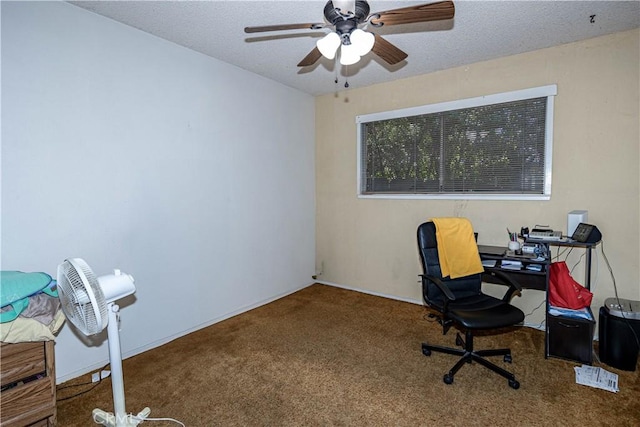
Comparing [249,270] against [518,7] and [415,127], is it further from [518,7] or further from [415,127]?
[518,7]

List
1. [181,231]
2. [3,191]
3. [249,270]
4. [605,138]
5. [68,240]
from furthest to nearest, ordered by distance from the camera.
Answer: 1. [249,270]
2. [181,231]
3. [605,138]
4. [68,240]
5. [3,191]

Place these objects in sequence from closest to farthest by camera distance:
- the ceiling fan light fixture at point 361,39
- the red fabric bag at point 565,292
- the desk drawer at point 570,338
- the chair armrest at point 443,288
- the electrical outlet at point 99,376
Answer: the ceiling fan light fixture at point 361,39, the chair armrest at point 443,288, the electrical outlet at point 99,376, the desk drawer at point 570,338, the red fabric bag at point 565,292

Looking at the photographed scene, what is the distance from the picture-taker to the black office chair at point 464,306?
214 centimetres

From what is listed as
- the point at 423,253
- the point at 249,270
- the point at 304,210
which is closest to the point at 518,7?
the point at 423,253

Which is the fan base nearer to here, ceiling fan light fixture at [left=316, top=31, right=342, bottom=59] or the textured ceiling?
ceiling fan light fixture at [left=316, top=31, right=342, bottom=59]

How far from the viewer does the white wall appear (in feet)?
6.83

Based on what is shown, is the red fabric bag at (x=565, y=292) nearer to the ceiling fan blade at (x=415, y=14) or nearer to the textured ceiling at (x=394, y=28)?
the textured ceiling at (x=394, y=28)

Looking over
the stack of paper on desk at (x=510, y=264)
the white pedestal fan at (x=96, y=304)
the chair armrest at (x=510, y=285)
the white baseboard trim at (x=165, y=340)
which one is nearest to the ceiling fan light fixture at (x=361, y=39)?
the white pedestal fan at (x=96, y=304)

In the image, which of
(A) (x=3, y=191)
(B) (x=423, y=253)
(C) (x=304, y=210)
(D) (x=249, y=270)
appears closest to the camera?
(A) (x=3, y=191)

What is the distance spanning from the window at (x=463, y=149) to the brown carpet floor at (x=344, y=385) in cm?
145

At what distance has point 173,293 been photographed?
2906 mm

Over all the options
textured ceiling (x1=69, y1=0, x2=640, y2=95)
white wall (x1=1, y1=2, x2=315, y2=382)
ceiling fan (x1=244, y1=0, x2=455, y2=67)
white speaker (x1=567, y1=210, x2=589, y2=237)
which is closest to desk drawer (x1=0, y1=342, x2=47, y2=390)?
white wall (x1=1, y1=2, x2=315, y2=382)

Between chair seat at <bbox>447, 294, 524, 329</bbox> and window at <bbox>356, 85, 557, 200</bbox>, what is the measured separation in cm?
130

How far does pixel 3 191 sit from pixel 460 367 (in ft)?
10.6
